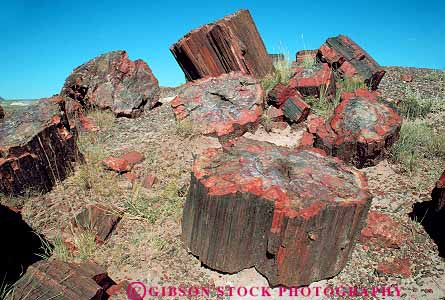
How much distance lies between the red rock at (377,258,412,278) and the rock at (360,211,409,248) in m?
0.22

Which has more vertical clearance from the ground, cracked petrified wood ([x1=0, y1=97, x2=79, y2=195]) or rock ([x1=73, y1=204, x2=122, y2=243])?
cracked petrified wood ([x1=0, y1=97, x2=79, y2=195])

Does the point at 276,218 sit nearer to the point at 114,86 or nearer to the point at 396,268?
the point at 396,268

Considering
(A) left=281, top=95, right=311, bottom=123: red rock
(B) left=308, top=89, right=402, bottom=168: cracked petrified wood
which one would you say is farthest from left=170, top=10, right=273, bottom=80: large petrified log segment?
(B) left=308, top=89, right=402, bottom=168: cracked petrified wood

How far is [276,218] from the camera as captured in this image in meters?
2.72

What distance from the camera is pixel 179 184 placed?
14.0 ft

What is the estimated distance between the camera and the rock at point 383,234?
Answer: 130 inches

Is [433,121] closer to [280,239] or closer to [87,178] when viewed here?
[280,239]

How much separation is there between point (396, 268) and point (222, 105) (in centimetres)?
347

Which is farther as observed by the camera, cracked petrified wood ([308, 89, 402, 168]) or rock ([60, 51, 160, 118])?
rock ([60, 51, 160, 118])

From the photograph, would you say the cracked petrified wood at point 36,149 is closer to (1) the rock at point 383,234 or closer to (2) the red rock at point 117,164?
(2) the red rock at point 117,164

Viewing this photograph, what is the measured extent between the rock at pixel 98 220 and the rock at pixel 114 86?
2982 millimetres

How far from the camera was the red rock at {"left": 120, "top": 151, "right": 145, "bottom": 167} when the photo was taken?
4.75 meters

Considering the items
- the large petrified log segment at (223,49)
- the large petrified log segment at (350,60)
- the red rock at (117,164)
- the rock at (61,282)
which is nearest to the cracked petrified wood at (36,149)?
the red rock at (117,164)

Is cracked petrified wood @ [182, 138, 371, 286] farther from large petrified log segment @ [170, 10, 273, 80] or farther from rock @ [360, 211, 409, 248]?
large petrified log segment @ [170, 10, 273, 80]
